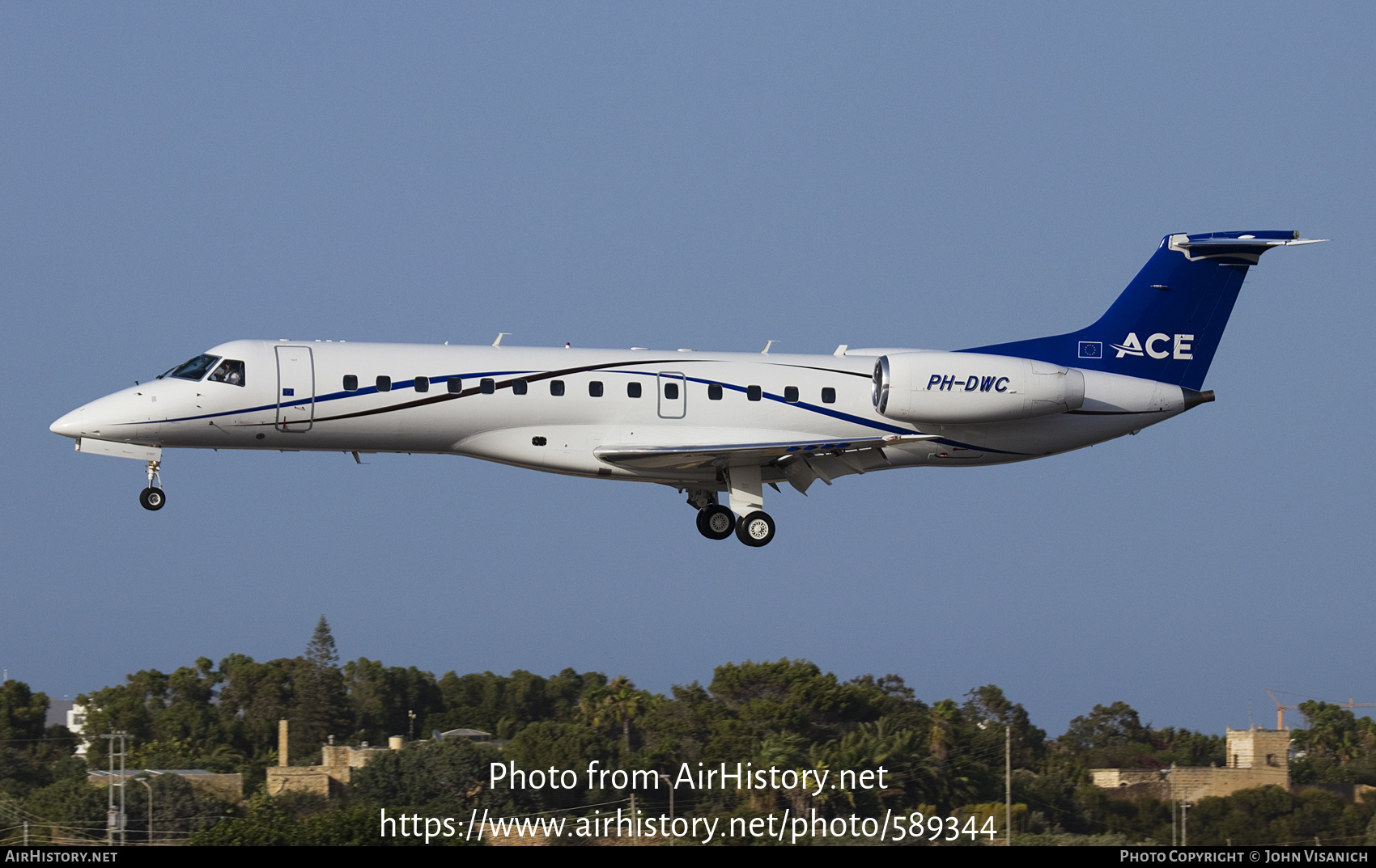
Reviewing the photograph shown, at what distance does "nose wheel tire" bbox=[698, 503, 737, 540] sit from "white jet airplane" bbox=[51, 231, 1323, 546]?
3cm

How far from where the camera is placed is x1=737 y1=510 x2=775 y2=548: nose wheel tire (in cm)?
2905

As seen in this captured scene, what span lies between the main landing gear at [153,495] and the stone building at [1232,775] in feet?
85.2

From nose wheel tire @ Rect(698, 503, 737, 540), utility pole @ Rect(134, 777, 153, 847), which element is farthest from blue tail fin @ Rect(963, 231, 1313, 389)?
utility pole @ Rect(134, 777, 153, 847)

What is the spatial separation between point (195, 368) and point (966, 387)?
12.8 metres

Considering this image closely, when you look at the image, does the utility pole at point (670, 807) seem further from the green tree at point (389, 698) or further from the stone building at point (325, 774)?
the green tree at point (389, 698)

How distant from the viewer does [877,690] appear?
56.9 meters

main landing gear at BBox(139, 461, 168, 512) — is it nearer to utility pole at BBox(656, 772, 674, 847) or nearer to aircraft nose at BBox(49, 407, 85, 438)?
aircraft nose at BBox(49, 407, 85, 438)

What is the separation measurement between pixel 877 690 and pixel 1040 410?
97.4ft

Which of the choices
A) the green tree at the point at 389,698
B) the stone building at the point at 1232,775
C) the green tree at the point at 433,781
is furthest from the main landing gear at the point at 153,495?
the green tree at the point at 389,698

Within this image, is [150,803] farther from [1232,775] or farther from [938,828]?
[1232,775]

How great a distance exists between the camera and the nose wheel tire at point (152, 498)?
2755cm

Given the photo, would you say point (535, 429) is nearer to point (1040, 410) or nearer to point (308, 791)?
point (1040, 410)
